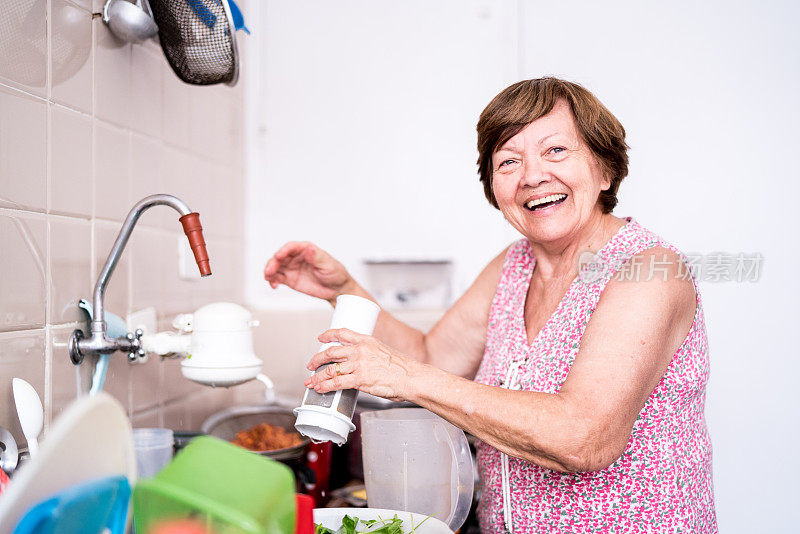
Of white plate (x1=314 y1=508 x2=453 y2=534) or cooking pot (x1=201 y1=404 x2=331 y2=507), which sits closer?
white plate (x1=314 y1=508 x2=453 y2=534)

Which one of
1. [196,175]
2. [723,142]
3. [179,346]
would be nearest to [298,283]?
[179,346]

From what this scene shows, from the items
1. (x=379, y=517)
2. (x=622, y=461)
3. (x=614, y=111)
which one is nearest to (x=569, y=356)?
(x=622, y=461)

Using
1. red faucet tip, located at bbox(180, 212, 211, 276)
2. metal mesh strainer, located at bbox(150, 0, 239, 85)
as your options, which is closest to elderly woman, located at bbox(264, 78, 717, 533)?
red faucet tip, located at bbox(180, 212, 211, 276)

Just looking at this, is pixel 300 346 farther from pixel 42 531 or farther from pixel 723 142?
pixel 42 531

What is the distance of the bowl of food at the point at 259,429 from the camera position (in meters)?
1.31

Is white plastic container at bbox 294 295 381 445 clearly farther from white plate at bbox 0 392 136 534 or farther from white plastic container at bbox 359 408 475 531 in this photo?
white plate at bbox 0 392 136 534

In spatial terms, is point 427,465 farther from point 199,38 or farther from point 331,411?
point 199,38

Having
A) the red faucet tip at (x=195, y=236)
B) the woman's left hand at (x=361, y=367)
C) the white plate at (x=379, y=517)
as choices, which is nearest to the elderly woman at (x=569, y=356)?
the woman's left hand at (x=361, y=367)

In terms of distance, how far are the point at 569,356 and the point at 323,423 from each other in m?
0.43

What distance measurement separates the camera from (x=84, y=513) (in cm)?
49

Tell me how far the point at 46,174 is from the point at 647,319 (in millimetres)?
914

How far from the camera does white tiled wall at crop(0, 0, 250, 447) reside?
921 mm

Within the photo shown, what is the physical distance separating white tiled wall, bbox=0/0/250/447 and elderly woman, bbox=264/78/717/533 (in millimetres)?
310

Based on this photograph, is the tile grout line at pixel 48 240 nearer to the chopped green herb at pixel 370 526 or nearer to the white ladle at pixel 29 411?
the white ladle at pixel 29 411
